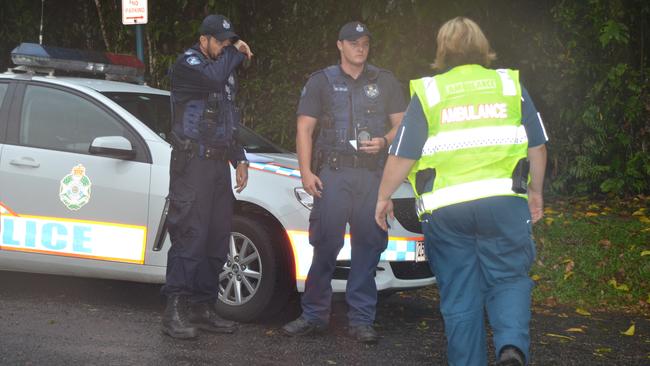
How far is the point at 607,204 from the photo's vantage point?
35.8ft

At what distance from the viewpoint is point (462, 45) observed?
4.71 m

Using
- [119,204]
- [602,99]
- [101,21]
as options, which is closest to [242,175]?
[119,204]

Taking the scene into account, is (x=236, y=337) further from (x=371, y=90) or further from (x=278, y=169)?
(x=371, y=90)

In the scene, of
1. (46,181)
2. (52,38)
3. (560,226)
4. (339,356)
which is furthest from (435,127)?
(52,38)

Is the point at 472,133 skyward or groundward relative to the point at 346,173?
skyward

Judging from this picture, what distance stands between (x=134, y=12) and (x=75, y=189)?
3.27 meters

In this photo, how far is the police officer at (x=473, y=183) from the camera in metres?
4.61

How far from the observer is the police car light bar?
24.7 feet

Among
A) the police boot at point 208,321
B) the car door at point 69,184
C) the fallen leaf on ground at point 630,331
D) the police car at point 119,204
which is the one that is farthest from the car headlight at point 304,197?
the fallen leaf on ground at point 630,331

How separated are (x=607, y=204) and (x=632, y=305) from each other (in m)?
2.98

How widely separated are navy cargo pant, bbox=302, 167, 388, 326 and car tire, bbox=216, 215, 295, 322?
1.09ft

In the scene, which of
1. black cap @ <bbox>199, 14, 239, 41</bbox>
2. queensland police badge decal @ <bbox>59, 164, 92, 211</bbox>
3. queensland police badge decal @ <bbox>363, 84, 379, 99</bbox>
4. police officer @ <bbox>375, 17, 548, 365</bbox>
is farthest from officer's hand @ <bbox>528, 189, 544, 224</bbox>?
queensland police badge decal @ <bbox>59, 164, 92, 211</bbox>

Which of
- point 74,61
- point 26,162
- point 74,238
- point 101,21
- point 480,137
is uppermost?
point 101,21

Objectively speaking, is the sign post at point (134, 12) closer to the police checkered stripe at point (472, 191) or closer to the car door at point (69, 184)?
the car door at point (69, 184)
